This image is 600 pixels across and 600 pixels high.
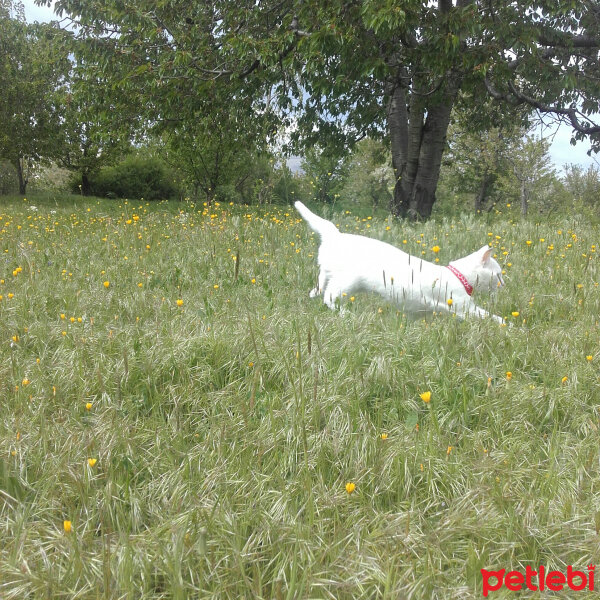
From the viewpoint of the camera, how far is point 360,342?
3.37m

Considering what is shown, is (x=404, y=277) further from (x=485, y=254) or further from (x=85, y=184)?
(x=85, y=184)

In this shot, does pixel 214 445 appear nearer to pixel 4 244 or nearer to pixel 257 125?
pixel 4 244

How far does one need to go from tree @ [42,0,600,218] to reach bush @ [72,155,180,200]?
17391 millimetres

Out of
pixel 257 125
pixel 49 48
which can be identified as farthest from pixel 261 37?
pixel 49 48

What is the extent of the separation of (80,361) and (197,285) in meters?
2.05

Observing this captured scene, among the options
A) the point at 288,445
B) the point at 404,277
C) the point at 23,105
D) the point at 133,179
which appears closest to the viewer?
the point at 288,445

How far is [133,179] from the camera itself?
29266mm

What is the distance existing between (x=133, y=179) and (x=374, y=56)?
2298 centimetres

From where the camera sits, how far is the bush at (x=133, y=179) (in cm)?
2919

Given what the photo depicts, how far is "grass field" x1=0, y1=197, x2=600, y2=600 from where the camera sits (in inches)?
68.1

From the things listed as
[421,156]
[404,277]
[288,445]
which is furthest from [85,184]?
[288,445]

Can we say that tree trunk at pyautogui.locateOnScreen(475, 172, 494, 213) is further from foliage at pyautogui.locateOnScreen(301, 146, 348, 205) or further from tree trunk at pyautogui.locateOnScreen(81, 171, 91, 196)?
tree trunk at pyautogui.locateOnScreen(81, 171, 91, 196)

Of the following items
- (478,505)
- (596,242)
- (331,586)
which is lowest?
(331,586)

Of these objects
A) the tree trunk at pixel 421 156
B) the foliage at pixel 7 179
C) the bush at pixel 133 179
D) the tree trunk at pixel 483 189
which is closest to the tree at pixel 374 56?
the tree trunk at pixel 421 156
